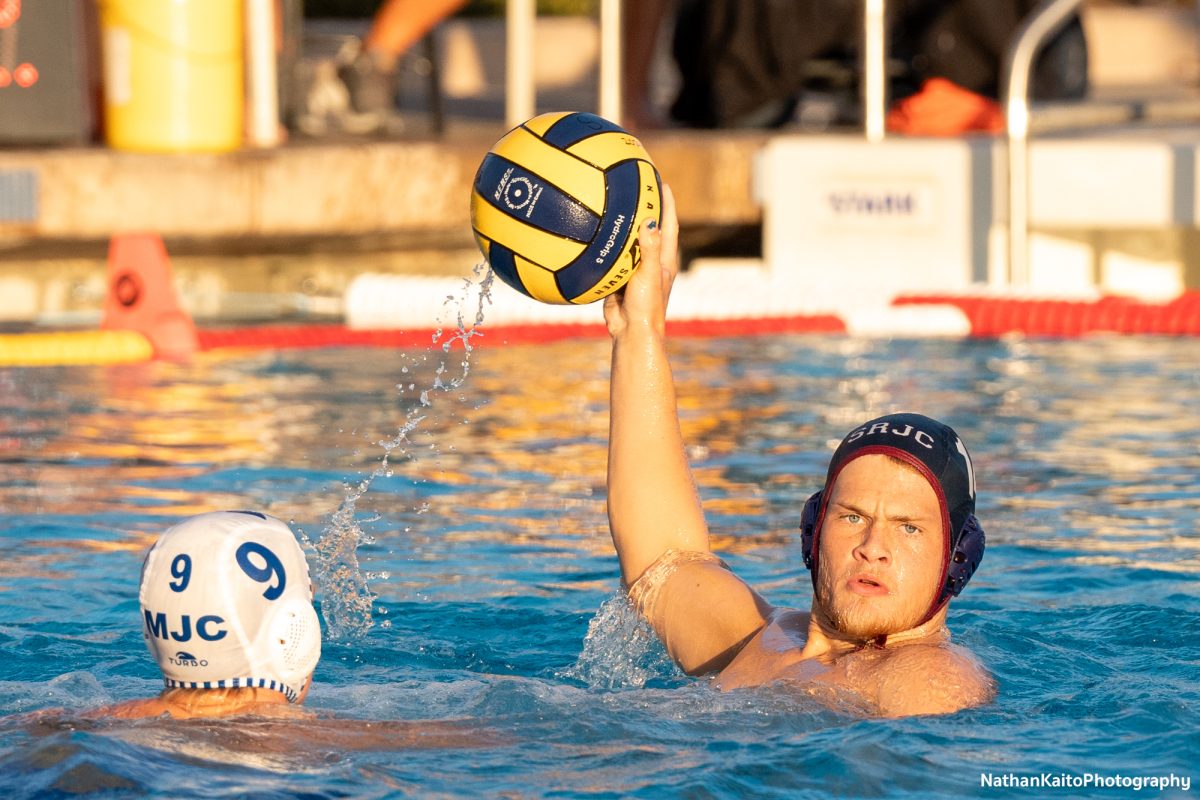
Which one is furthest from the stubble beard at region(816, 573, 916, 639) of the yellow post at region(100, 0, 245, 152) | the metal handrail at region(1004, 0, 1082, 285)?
the yellow post at region(100, 0, 245, 152)

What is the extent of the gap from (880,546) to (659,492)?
1.80 feet

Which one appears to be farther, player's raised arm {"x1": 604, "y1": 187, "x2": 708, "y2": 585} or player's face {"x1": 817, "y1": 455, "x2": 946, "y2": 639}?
player's raised arm {"x1": 604, "y1": 187, "x2": 708, "y2": 585}

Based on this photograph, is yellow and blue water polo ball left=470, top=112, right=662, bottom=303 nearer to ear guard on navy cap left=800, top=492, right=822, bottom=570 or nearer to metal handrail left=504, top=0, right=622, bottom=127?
ear guard on navy cap left=800, top=492, right=822, bottom=570

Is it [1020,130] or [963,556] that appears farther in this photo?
[1020,130]

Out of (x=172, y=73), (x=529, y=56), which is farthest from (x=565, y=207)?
(x=529, y=56)

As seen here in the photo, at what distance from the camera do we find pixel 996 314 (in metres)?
8.08

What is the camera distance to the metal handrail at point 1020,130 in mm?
8266

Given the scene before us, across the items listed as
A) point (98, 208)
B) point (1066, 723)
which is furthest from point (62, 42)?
point (1066, 723)

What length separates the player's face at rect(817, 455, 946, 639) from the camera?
10.0ft

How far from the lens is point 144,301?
25.4 feet

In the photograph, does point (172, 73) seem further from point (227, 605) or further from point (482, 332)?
point (227, 605)

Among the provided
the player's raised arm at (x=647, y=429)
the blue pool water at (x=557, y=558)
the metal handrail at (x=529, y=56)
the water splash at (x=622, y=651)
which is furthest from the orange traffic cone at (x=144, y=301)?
the player's raised arm at (x=647, y=429)

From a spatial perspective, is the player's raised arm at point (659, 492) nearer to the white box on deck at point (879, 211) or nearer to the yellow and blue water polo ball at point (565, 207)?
the yellow and blue water polo ball at point (565, 207)

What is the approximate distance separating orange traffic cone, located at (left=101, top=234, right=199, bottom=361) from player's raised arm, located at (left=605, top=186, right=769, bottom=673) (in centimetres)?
453
